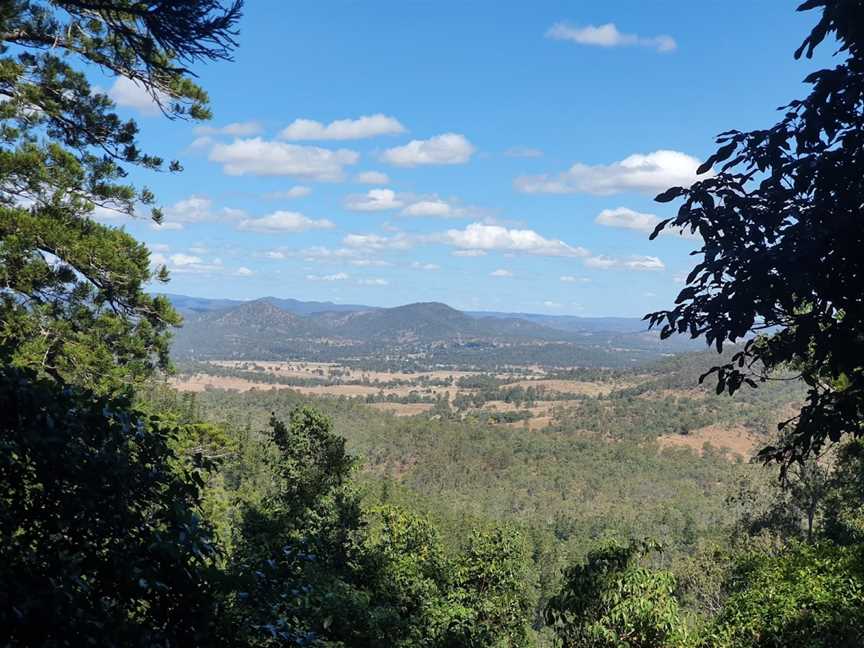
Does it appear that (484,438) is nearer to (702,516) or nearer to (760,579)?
(702,516)

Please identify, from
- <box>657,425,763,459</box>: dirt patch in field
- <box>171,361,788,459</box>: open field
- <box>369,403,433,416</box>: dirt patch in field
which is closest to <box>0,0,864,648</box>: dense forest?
<box>657,425,763,459</box>: dirt patch in field

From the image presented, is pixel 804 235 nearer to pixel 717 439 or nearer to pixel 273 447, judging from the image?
pixel 273 447

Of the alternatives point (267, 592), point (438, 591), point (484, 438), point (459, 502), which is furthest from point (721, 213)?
point (484, 438)

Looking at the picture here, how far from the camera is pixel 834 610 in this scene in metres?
5.86

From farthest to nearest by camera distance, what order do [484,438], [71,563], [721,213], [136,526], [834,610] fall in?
[484,438], [834,610], [136,526], [721,213], [71,563]

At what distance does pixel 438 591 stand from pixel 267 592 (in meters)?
9.03

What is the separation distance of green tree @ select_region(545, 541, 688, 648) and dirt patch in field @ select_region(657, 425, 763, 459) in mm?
125577

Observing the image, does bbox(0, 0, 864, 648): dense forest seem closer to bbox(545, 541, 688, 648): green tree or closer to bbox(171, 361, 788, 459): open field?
bbox(545, 541, 688, 648): green tree

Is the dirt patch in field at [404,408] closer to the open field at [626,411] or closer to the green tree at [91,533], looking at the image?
the open field at [626,411]

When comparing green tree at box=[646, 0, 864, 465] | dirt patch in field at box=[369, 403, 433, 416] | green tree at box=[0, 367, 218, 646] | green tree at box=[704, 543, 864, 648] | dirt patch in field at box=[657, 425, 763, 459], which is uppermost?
green tree at box=[646, 0, 864, 465]

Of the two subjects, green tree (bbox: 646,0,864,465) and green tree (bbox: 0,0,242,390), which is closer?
green tree (bbox: 646,0,864,465)

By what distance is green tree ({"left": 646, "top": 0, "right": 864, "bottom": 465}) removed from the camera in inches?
105

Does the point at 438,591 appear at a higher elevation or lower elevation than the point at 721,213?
lower

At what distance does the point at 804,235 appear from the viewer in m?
2.63
